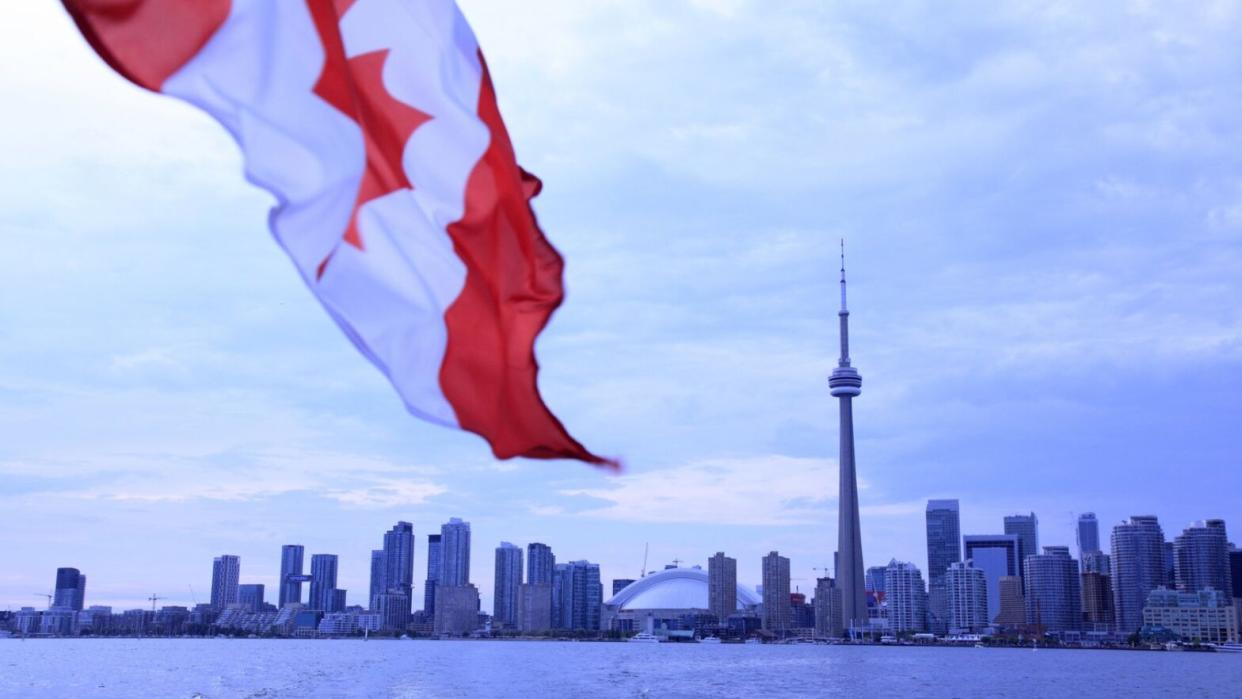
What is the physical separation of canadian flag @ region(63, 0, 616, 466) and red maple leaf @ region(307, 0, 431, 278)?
0.01 metres

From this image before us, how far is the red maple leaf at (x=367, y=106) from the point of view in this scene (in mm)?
7922

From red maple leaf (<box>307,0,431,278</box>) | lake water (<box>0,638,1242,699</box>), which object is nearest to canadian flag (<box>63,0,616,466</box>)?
red maple leaf (<box>307,0,431,278</box>)

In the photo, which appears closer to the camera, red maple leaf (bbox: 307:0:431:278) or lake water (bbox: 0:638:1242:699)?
red maple leaf (bbox: 307:0:431:278)

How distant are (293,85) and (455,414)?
7.08ft

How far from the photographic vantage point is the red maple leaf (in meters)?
7.92

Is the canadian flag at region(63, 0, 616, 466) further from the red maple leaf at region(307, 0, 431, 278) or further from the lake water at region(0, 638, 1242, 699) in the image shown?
the lake water at region(0, 638, 1242, 699)

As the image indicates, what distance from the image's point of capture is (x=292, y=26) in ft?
25.4

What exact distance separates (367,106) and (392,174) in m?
0.42

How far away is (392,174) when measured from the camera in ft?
27.5

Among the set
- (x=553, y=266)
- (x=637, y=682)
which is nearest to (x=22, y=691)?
(x=637, y=682)

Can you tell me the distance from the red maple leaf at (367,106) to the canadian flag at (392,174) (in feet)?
0.04

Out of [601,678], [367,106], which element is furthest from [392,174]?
[601,678]

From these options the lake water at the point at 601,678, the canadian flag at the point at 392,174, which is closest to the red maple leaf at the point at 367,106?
the canadian flag at the point at 392,174

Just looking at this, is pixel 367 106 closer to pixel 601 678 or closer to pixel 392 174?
pixel 392 174
